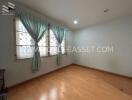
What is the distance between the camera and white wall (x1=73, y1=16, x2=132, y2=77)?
303cm

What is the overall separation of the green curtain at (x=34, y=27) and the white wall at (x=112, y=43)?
8.06ft

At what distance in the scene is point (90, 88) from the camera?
7.64ft

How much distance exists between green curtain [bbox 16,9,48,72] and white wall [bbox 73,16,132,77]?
246 centimetres

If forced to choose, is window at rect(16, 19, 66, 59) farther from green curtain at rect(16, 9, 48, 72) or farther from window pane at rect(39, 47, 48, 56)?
green curtain at rect(16, 9, 48, 72)

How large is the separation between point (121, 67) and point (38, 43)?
3333mm

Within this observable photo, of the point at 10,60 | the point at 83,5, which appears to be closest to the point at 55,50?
the point at 10,60

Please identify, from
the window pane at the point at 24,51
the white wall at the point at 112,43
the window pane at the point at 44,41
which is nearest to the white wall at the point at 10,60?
the window pane at the point at 24,51

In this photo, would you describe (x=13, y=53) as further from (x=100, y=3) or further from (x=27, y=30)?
(x=100, y=3)

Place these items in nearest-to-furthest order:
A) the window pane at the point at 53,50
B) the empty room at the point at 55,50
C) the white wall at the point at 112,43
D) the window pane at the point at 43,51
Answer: the empty room at the point at 55,50 < the white wall at the point at 112,43 < the window pane at the point at 43,51 < the window pane at the point at 53,50

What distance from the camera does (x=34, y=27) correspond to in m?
2.75

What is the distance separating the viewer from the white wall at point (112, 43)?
3027 mm

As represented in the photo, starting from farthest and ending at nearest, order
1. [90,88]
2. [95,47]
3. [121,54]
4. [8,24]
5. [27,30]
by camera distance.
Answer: [95,47]
[121,54]
[27,30]
[90,88]
[8,24]

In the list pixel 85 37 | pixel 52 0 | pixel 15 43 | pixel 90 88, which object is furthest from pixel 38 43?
pixel 85 37

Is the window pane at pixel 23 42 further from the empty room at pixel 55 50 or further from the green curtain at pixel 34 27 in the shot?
the green curtain at pixel 34 27
